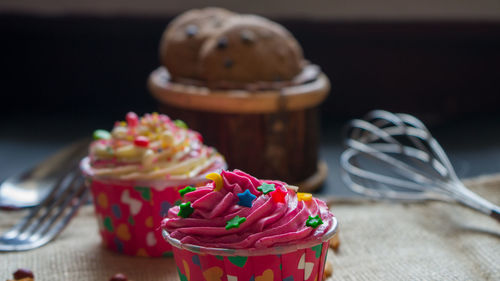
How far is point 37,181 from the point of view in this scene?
1.85 m

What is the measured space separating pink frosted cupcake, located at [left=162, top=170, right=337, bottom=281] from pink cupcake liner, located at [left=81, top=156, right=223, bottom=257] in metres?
0.27

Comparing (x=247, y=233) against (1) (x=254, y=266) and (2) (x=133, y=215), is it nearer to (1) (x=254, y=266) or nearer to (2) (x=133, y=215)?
(1) (x=254, y=266)

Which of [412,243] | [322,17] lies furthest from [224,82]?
[322,17]

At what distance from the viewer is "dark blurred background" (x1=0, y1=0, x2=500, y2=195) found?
2.65m

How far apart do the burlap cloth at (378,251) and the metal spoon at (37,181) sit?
6 centimetres

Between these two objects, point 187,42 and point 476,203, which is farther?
point 187,42

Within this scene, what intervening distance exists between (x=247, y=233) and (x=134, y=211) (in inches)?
17.2

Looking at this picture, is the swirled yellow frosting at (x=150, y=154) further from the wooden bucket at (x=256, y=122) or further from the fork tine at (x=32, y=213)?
the wooden bucket at (x=256, y=122)

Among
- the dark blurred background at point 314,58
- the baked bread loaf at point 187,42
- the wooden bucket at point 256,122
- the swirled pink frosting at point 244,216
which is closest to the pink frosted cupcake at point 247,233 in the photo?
the swirled pink frosting at point 244,216

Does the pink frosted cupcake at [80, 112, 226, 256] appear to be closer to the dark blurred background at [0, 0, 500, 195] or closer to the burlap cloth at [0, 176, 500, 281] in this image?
the burlap cloth at [0, 176, 500, 281]

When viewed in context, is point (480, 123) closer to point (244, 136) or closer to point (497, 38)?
point (497, 38)

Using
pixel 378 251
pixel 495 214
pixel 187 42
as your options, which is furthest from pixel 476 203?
pixel 187 42

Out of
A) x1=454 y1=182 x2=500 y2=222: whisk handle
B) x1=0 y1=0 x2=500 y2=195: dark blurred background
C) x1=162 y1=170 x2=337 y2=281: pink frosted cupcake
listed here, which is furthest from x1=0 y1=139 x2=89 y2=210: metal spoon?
x1=454 y1=182 x2=500 y2=222: whisk handle

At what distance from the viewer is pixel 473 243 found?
1.49 meters
